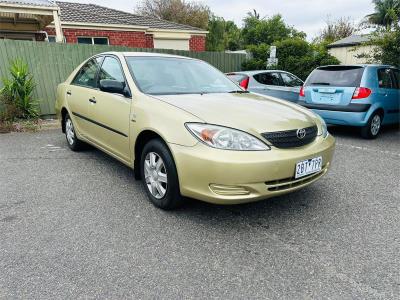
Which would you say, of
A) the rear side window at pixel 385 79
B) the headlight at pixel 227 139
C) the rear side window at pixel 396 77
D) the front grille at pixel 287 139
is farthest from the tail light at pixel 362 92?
the headlight at pixel 227 139

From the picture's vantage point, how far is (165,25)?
1725 centimetres

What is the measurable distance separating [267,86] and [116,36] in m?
9.50

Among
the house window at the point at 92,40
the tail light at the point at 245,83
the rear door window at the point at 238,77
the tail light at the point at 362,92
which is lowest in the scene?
the tail light at the point at 362,92

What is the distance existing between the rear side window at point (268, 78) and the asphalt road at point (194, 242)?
15.7 feet

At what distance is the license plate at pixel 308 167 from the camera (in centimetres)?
267

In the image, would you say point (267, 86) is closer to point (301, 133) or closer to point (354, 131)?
point (354, 131)

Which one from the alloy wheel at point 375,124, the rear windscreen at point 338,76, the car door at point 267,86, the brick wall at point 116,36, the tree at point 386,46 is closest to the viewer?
the rear windscreen at point 338,76

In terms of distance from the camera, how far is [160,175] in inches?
117

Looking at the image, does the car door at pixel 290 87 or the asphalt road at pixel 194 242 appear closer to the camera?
the asphalt road at pixel 194 242

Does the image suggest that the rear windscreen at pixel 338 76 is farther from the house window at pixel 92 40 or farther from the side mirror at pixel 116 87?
the house window at pixel 92 40

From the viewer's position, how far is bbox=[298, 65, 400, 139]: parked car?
19.4 feet

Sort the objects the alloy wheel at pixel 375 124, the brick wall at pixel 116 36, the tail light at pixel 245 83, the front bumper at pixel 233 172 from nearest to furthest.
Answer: the front bumper at pixel 233 172
the alloy wheel at pixel 375 124
the tail light at pixel 245 83
the brick wall at pixel 116 36

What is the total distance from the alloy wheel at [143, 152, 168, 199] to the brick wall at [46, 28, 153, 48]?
1278 cm

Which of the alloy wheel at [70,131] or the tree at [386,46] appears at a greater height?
the tree at [386,46]
